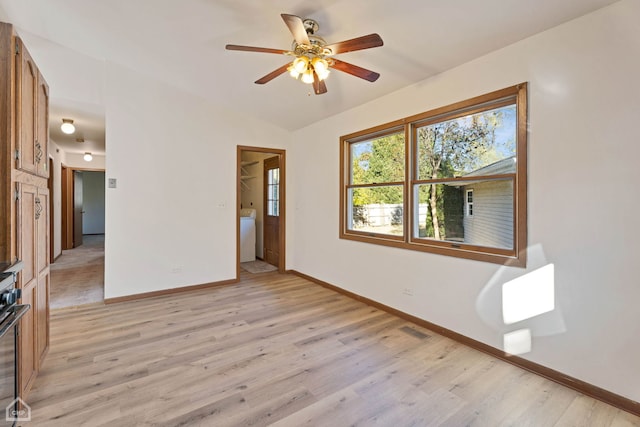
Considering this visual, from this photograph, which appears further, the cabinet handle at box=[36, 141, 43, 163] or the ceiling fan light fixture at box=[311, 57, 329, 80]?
the ceiling fan light fixture at box=[311, 57, 329, 80]

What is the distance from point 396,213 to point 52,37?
4.34 metres

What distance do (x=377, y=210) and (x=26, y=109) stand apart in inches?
127

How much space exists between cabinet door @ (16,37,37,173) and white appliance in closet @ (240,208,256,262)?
4003mm

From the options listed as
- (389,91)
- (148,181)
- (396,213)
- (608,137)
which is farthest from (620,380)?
(148,181)

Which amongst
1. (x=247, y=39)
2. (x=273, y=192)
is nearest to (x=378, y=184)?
(x=247, y=39)

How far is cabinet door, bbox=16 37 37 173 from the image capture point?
170cm

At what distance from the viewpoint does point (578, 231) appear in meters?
2.02

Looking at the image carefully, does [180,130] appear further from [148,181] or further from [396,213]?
[396,213]

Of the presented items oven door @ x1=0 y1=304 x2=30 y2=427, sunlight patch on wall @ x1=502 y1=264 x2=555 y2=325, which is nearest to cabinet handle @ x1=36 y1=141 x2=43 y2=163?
oven door @ x1=0 y1=304 x2=30 y2=427

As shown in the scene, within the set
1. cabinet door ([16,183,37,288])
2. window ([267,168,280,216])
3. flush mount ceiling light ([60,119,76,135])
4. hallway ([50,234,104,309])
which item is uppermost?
flush mount ceiling light ([60,119,76,135])

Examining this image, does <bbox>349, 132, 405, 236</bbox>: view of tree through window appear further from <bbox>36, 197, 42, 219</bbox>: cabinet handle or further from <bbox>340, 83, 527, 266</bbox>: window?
<bbox>36, 197, 42, 219</bbox>: cabinet handle

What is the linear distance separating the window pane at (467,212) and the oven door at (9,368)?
10.1 feet

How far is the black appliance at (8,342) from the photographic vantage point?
131cm

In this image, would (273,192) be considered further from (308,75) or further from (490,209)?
(490,209)
